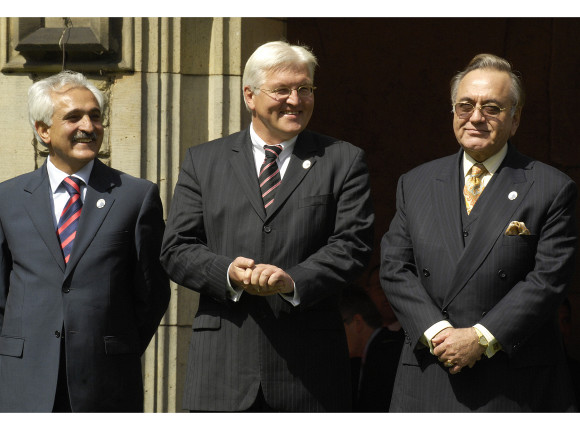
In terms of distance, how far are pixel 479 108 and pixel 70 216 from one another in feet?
5.21

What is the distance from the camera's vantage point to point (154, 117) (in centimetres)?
629

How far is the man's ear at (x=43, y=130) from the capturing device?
16.6ft

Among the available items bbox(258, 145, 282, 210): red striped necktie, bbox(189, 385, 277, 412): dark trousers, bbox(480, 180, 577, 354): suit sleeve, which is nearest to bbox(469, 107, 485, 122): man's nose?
bbox(480, 180, 577, 354): suit sleeve

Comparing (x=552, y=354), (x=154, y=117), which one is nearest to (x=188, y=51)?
(x=154, y=117)

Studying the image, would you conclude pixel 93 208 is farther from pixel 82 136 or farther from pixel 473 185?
pixel 473 185

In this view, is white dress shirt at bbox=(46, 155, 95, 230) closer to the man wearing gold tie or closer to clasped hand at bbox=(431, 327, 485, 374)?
the man wearing gold tie

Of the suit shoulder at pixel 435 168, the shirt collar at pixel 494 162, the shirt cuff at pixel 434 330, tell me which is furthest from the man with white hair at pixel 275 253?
the shirt collar at pixel 494 162

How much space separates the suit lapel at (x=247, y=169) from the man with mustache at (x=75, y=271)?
1.26 ft

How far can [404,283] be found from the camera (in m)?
4.75

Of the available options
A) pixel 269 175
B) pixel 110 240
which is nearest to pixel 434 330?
pixel 269 175

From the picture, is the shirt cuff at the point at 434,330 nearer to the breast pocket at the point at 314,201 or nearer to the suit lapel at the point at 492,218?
the suit lapel at the point at 492,218

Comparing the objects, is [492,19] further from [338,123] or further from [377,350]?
[377,350]

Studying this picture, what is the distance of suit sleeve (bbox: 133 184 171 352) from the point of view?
4980 mm

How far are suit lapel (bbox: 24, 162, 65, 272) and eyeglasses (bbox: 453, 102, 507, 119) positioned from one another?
1576 mm
